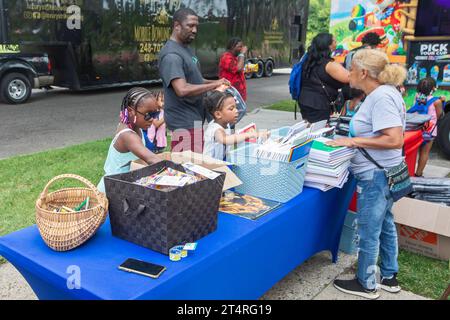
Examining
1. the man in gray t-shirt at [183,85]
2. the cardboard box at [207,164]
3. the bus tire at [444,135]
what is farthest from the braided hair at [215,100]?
the bus tire at [444,135]

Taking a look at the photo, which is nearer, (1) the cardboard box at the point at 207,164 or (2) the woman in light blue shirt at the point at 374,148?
(1) the cardboard box at the point at 207,164

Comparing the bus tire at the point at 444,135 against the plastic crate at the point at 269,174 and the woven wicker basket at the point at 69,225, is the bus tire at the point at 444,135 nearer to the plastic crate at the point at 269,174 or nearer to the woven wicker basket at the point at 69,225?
the plastic crate at the point at 269,174

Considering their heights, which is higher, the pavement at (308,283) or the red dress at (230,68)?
the red dress at (230,68)

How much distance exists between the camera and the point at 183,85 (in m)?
3.28

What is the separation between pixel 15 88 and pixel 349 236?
31.6 feet

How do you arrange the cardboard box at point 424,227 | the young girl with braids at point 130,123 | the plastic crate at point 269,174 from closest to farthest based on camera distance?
the plastic crate at point 269,174
the young girl with braids at point 130,123
the cardboard box at point 424,227

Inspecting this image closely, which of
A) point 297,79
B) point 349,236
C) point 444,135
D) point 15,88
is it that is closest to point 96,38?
point 15,88

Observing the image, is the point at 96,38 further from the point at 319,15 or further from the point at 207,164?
the point at 319,15

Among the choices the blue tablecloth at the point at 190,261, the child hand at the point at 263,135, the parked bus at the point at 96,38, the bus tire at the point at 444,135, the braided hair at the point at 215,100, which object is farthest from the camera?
the parked bus at the point at 96,38

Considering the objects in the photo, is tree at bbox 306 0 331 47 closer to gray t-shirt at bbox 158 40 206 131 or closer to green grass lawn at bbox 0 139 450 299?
green grass lawn at bbox 0 139 450 299

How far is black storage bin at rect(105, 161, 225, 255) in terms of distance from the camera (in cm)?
176

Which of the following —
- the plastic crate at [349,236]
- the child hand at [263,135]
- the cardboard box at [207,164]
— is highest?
the child hand at [263,135]

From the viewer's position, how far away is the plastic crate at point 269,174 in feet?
7.98

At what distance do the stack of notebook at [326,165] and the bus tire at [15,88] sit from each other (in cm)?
961
